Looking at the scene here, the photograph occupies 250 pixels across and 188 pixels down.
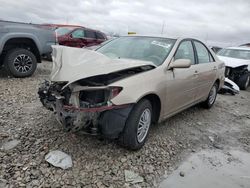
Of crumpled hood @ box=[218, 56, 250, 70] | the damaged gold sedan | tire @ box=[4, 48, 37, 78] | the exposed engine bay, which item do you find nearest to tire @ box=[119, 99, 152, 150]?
the damaged gold sedan

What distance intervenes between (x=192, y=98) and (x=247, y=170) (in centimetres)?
154

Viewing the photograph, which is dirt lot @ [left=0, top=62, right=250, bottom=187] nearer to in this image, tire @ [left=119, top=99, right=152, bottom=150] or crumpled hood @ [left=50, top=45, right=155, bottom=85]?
tire @ [left=119, top=99, right=152, bottom=150]

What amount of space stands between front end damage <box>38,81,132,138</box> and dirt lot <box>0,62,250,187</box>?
40cm

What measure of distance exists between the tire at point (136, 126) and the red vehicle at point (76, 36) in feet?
25.0

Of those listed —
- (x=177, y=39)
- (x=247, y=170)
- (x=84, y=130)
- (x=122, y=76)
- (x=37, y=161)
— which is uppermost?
(x=177, y=39)

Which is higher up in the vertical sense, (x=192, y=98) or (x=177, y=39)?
(x=177, y=39)

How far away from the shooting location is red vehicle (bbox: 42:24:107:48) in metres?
10.1

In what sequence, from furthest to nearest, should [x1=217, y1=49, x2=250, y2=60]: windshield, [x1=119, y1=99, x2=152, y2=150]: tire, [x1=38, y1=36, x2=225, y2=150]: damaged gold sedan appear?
[x1=217, y1=49, x2=250, y2=60]: windshield, [x1=119, y1=99, x2=152, y2=150]: tire, [x1=38, y1=36, x2=225, y2=150]: damaged gold sedan

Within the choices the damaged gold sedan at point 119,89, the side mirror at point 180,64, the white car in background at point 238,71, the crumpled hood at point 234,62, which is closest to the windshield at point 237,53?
the white car in background at point 238,71

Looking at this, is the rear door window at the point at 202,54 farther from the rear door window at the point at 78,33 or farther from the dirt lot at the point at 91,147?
the rear door window at the point at 78,33

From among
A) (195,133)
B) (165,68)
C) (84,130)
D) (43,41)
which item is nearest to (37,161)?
(84,130)

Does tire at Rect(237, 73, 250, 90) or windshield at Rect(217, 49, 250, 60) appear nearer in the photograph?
tire at Rect(237, 73, 250, 90)

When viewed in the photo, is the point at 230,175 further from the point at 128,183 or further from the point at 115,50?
the point at 115,50

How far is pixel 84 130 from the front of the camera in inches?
110
